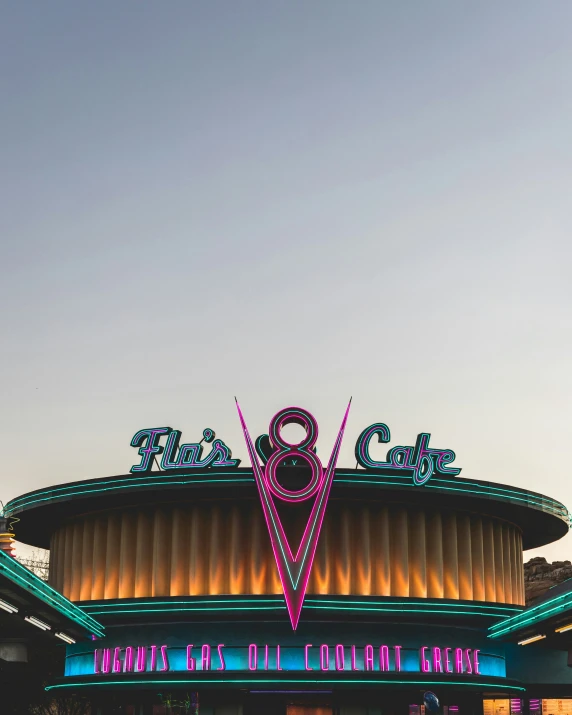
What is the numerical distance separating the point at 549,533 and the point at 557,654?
26.7 ft

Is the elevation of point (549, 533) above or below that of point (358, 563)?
above

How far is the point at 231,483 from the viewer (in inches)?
1748

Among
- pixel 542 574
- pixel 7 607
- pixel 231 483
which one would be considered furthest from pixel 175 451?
pixel 542 574

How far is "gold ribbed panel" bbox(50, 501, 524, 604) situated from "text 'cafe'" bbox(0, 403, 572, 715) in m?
0.07

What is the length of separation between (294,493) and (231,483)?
2967 mm

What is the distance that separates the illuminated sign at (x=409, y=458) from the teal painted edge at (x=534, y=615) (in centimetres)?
709

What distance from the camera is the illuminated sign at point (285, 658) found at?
42.1m

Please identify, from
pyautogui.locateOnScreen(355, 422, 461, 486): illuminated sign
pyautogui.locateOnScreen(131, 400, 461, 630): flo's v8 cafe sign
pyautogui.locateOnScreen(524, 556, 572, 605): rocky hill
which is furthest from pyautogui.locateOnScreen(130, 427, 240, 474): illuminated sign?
pyautogui.locateOnScreen(524, 556, 572, 605): rocky hill

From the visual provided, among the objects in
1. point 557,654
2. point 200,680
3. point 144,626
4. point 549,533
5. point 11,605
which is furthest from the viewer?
point 549,533

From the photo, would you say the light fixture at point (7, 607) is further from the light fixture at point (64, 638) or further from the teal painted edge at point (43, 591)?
the light fixture at point (64, 638)

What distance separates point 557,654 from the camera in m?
48.5

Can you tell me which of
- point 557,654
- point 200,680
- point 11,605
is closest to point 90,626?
point 200,680

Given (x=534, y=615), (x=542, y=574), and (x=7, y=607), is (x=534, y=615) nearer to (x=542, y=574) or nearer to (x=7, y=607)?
(x=7, y=607)

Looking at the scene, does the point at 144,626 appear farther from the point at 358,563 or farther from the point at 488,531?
the point at 488,531
